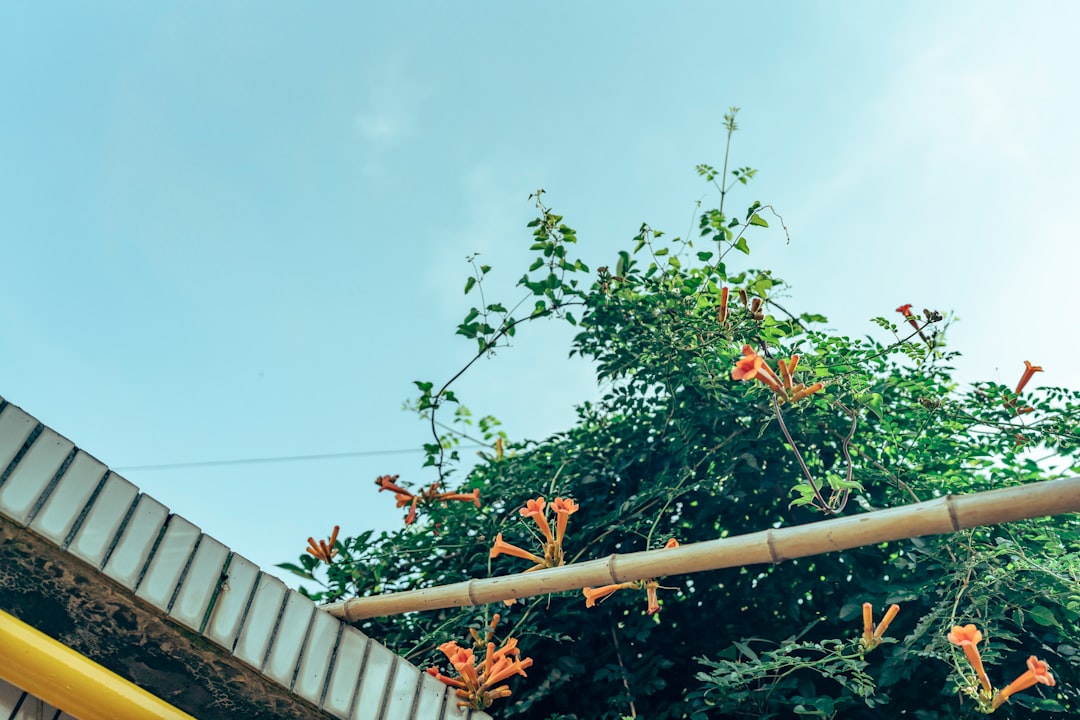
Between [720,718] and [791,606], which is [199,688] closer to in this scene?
[720,718]

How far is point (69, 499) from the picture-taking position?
6.00ft

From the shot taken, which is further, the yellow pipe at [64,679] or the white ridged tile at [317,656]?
the white ridged tile at [317,656]

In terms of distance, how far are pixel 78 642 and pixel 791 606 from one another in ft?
9.66

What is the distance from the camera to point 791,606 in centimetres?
364

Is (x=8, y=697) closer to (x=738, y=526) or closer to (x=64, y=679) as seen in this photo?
(x=64, y=679)

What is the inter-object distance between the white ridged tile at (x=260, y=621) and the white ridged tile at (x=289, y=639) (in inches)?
0.9

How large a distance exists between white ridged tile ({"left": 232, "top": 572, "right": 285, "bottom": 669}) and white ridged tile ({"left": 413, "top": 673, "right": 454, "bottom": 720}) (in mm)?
458

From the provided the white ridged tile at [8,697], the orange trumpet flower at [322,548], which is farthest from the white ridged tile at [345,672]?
the orange trumpet flower at [322,548]

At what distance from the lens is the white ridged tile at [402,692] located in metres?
2.05

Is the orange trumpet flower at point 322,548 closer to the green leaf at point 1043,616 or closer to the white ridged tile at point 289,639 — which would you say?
the white ridged tile at point 289,639

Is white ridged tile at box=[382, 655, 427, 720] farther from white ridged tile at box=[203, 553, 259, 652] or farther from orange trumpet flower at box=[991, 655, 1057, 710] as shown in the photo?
orange trumpet flower at box=[991, 655, 1057, 710]

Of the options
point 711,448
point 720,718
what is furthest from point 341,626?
point 711,448

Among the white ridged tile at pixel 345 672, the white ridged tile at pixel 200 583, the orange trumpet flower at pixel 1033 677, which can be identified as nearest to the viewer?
the white ridged tile at pixel 200 583

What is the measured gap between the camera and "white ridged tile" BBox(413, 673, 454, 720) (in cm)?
211
